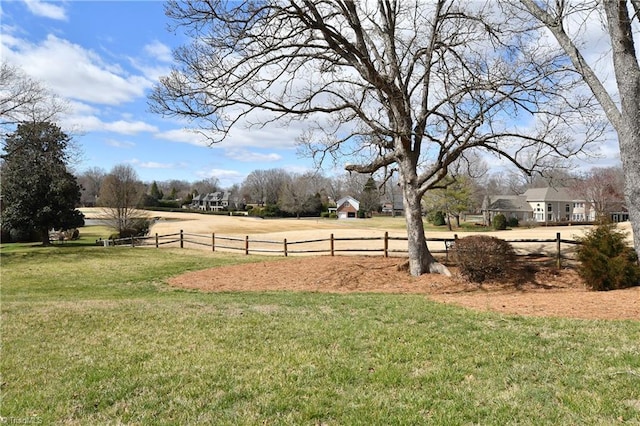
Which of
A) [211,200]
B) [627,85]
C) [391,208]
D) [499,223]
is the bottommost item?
[499,223]

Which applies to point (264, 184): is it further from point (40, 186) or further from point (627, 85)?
point (627, 85)

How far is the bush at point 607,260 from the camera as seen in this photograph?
11008 millimetres

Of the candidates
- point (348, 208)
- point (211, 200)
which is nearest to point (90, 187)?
point (211, 200)

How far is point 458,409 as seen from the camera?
3525 mm

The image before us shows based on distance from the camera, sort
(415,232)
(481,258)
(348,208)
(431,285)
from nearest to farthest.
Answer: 1. (431,285)
2. (481,258)
3. (415,232)
4. (348,208)

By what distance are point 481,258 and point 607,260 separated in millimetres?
3209

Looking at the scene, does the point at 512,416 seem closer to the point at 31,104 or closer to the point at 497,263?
the point at 497,263

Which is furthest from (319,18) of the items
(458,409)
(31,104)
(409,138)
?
(31,104)

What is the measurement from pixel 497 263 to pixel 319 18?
8.89m

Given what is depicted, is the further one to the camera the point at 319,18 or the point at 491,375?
the point at 319,18

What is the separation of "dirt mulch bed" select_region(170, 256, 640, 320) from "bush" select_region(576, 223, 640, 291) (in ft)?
1.75

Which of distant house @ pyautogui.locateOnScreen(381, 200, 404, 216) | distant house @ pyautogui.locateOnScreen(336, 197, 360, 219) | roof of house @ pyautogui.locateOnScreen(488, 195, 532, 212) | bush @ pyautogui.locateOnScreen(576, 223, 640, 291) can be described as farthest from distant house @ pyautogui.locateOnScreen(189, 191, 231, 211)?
bush @ pyautogui.locateOnScreen(576, 223, 640, 291)

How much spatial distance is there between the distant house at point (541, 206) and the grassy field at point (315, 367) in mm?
55230

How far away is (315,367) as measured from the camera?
14.9ft
